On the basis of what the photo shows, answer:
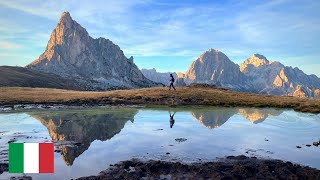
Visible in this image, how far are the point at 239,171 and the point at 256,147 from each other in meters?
9.44

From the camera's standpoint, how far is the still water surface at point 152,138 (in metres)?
25.6

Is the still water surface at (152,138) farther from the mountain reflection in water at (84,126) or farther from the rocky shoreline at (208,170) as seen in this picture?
the rocky shoreline at (208,170)

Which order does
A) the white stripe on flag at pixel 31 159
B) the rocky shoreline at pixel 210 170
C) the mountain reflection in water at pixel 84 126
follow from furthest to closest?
the mountain reflection in water at pixel 84 126, the rocky shoreline at pixel 210 170, the white stripe on flag at pixel 31 159

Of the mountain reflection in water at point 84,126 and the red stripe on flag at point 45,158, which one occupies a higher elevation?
the red stripe on flag at point 45,158

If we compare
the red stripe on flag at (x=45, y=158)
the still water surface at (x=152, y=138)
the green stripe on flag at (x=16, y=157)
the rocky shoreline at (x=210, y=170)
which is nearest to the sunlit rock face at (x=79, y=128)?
the still water surface at (x=152, y=138)

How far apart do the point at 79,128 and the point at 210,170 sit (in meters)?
21.8

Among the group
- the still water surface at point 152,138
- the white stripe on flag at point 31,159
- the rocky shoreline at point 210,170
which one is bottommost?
the rocky shoreline at point 210,170

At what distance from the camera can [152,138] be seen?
33656 mm

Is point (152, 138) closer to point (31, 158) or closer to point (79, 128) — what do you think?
point (79, 128)

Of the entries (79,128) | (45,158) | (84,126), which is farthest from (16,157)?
(84,126)

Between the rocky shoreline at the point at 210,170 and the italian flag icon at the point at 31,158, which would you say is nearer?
the italian flag icon at the point at 31,158

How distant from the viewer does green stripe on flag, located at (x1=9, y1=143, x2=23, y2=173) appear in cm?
1377

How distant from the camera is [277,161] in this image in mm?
24141

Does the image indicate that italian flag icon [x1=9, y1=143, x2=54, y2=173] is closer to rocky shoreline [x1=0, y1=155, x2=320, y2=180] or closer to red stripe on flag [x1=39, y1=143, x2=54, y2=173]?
red stripe on flag [x1=39, y1=143, x2=54, y2=173]
